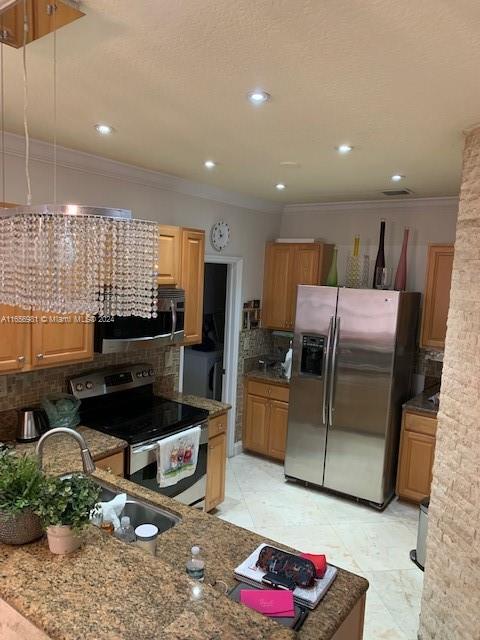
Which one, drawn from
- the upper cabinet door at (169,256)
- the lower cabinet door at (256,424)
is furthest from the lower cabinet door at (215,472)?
the upper cabinet door at (169,256)

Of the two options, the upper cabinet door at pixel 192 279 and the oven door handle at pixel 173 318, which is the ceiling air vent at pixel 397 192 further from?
the oven door handle at pixel 173 318

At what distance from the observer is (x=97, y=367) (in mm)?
3438

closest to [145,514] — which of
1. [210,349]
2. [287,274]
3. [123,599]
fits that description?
[123,599]

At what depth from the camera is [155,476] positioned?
3.11 metres

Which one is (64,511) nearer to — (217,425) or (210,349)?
(217,425)

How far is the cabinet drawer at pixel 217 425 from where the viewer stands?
12.0 ft

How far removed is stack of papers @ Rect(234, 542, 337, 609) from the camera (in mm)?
1551

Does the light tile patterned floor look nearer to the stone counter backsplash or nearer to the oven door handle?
the stone counter backsplash

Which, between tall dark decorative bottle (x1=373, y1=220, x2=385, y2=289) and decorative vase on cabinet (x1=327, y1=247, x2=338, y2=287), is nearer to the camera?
tall dark decorative bottle (x1=373, y1=220, x2=385, y2=289)

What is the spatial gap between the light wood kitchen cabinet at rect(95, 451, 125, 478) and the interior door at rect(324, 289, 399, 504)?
1.95m

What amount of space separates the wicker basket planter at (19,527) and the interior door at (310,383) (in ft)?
9.83

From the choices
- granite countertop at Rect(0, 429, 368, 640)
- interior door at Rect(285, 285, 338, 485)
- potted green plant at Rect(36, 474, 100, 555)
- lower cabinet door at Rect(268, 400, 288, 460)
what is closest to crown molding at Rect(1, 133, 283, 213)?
interior door at Rect(285, 285, 338, 485)

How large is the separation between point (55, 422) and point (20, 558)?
1.63 meters

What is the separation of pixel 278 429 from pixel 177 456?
1.73 meters
